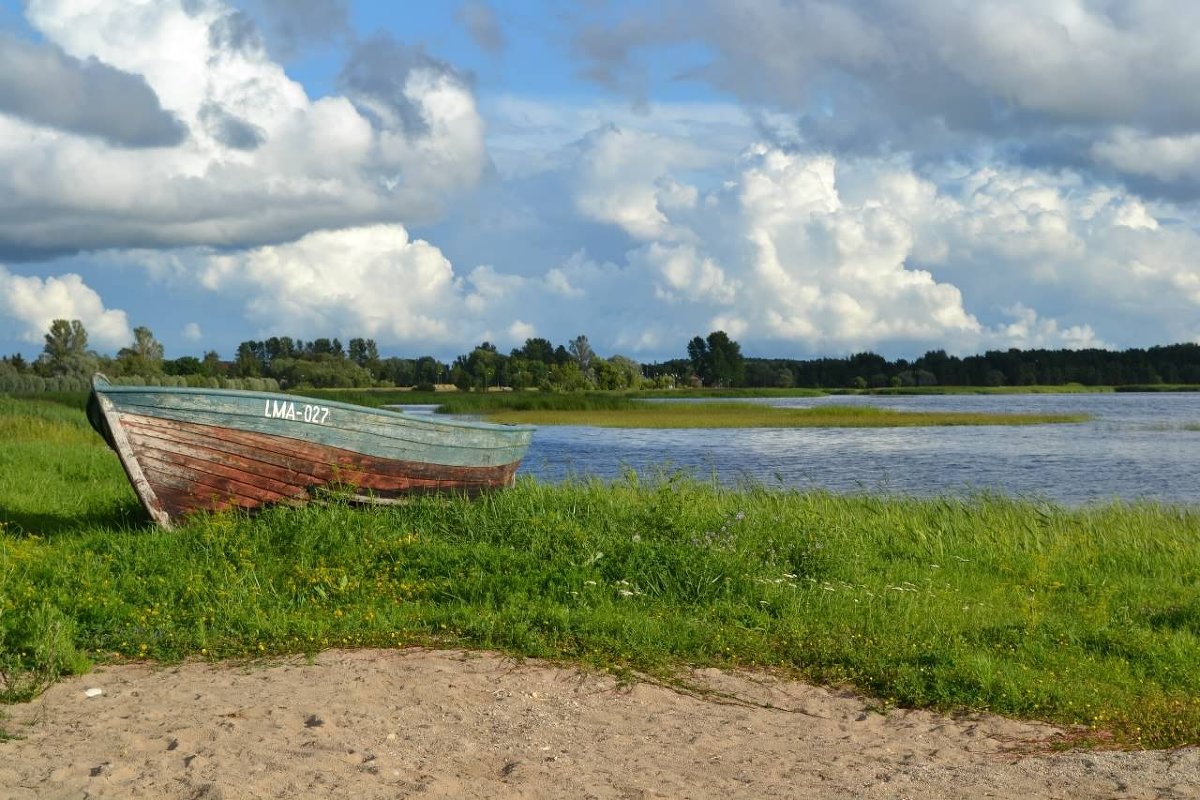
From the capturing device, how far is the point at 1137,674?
7898 millimetres

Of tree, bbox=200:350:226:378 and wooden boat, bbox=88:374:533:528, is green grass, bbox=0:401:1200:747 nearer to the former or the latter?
wooden boat, bbox=88:374:533:528

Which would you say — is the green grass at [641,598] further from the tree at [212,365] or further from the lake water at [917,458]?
the tree at [212,365]

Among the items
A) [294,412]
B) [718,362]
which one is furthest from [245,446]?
[718,362]

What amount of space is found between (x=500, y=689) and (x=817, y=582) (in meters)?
3.65

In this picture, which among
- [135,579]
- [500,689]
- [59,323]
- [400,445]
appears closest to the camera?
[500,689]

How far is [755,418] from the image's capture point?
1987 inches

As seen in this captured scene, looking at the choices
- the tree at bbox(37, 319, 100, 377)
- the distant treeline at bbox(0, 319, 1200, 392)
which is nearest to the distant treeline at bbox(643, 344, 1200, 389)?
the distant treeline at bbox(0, 319, 1200, 392)

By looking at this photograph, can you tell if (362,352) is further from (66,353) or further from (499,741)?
(499,741)

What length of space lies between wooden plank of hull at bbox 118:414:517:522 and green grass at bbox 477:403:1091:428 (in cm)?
3579

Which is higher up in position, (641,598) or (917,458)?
(641,598)

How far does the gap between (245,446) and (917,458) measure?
2289 cm

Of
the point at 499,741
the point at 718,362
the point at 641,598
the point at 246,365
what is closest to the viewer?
the point at 499,741

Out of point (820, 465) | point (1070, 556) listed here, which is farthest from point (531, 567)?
point (820, 465)

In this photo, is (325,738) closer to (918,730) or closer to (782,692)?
(782,692)
